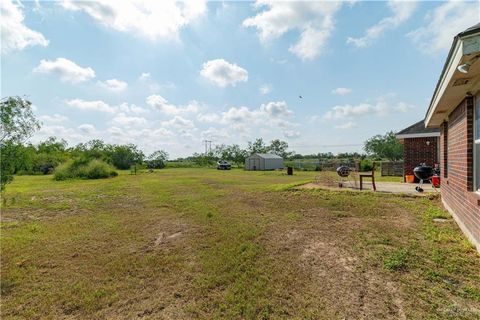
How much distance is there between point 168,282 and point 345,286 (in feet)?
7.41

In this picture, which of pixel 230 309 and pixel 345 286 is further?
pixel 345 286

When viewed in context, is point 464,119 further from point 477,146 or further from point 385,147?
point 385,147

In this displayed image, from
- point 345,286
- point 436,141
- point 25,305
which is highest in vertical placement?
point 436,141

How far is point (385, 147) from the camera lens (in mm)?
47312

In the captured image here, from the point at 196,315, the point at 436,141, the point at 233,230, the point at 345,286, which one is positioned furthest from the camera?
the point at 436,141

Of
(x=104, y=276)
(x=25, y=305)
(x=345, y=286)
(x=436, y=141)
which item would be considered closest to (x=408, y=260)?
(x=345, y=286)

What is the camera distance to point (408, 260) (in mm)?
3662

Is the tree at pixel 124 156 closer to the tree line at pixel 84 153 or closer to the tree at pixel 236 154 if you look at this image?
the tree line at pixel 84 153

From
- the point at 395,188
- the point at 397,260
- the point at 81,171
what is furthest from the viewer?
the point at 81,171

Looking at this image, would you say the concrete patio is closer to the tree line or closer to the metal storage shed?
the tree line

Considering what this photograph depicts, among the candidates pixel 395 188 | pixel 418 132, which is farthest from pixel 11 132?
pixel 418 132

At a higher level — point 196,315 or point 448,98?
point 448,98

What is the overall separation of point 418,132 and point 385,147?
127ft

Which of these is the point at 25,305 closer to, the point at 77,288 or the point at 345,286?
the point at 77,288
